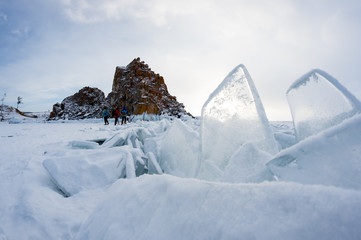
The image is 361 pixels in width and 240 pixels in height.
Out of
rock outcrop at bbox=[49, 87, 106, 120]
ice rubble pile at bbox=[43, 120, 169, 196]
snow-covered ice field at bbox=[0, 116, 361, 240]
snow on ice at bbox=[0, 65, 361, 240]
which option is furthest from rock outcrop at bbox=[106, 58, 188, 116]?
snow-covered ice field at bbox=[0, 116, 361, 240]

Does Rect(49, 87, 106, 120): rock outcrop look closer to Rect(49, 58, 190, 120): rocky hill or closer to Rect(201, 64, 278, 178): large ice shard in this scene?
Rect(49, 58, 190, 120): rocky hill

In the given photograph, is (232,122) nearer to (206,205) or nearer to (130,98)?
(206,205)

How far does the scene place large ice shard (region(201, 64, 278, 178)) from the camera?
86cm

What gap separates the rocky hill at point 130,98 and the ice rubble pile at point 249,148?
24691mm

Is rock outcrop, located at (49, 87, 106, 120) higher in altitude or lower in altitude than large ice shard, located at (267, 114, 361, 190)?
higher

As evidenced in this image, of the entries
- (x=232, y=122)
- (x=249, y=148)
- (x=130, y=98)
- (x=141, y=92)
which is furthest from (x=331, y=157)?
(x=130, y=98)

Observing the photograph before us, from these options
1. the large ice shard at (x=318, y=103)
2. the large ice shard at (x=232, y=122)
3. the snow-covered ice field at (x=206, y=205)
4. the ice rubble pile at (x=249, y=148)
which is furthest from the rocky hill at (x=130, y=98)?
the large ice shard at (x=318, y=103)

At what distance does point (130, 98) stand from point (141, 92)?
7.39ft

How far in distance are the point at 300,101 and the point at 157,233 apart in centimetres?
78

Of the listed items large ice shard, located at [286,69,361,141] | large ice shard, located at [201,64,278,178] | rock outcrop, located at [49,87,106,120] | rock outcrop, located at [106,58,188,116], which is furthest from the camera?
rock outcrop, located at [49,87,106,120]

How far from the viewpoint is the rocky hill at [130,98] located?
27.6 metres

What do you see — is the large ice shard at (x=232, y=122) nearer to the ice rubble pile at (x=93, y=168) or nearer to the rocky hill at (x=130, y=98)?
the ice rubble pile at (x=93, y=168)

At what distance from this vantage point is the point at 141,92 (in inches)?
1088

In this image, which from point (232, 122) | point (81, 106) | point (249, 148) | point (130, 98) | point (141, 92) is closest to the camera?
point (249, 148)
